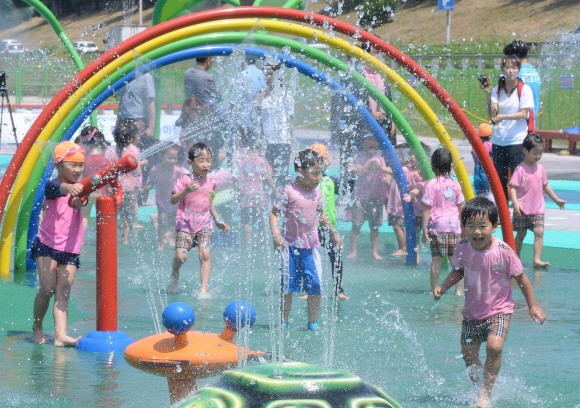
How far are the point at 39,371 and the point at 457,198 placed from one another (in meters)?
3.72

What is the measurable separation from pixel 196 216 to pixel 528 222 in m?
3.41

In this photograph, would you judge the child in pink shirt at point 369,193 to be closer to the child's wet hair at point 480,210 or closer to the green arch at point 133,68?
the green arch at point 133,68

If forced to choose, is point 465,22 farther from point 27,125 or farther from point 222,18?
point 222,18

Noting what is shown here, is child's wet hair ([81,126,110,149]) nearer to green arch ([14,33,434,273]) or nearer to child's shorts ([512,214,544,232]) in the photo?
green arch ([14,33,434,273])

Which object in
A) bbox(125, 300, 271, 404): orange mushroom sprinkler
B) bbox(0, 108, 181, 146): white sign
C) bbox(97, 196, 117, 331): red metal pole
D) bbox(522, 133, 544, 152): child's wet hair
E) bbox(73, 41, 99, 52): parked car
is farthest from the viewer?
bbox(73, 41, 99, 52): parked car

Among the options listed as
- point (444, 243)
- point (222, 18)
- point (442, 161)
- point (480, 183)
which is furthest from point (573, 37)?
point (222, 18)

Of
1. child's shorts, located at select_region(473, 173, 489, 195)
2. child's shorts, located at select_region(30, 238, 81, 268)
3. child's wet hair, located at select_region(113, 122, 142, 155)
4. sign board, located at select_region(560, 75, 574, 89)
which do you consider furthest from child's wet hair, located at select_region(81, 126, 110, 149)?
sign board, located at select_region(560, 75, 574, 89)

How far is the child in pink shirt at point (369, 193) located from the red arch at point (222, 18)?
5.47 ft

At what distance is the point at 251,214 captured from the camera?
29.0 feet

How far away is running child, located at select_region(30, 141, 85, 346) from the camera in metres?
4.90

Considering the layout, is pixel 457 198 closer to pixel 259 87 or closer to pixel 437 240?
pixel 437 240

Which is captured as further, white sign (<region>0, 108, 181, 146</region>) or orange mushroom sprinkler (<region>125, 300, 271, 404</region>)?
white sign (<region>0, 108, 181, 146</region>)

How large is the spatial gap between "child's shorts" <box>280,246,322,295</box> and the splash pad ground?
0.29 meters

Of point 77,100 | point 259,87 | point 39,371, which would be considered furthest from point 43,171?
point 39,371
